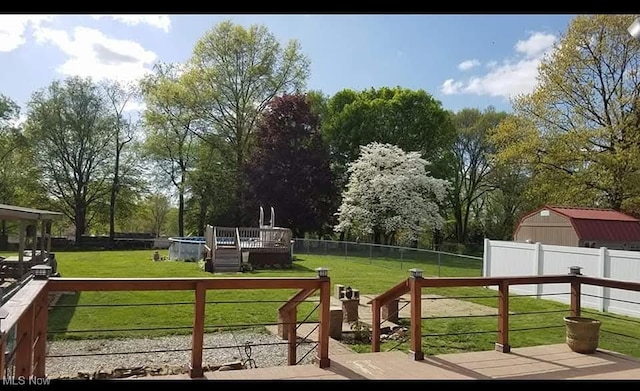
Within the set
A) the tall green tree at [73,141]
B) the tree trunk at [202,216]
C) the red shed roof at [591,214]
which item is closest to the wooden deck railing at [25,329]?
the red shed roof at [591,214]

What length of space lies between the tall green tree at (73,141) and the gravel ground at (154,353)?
2539 cm

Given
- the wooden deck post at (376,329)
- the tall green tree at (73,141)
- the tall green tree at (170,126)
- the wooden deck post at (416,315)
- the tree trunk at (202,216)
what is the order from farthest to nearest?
1. the tree trunk at (202,216)
2. the tall green tree at (170,126)
3. the tall green tree at (73,141)
4. the wooden deck post at (376,329)
5. the wooden deck post at (416,315)

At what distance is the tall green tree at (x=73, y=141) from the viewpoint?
1160 inches

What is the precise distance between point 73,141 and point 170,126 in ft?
19.7

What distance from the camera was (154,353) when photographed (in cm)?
652

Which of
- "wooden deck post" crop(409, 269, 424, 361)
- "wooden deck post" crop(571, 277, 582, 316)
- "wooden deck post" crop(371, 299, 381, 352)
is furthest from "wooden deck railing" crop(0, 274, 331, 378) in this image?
"wooden deck post" crop(571, 277, 582, 316)

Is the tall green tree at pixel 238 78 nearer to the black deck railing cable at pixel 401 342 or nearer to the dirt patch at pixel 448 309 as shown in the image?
the dirt patch at pixel 448 309

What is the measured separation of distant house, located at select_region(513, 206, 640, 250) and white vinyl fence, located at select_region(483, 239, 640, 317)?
70.4 inches

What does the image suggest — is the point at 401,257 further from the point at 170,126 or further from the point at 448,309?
the point at 170,126

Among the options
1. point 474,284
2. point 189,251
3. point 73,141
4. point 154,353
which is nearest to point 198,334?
point 474,284

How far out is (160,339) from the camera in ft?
23.4

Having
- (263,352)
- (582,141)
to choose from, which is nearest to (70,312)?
(263,352)

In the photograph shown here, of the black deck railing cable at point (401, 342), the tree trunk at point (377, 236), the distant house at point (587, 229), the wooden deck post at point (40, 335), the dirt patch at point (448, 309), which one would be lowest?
the dirt patch at point (448, 309)

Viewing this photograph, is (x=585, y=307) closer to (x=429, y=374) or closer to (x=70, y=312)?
(x=429, y=374)
